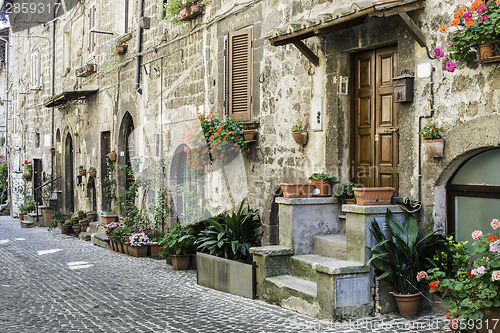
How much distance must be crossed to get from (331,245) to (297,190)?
0.84 m

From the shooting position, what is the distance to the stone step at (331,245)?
6708 mm

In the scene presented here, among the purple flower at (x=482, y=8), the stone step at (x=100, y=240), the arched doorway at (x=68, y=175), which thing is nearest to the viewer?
the purple flower at (x=482, y=8)

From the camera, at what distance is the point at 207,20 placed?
1035cm

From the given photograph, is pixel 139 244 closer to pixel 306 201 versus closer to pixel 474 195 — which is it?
pixel 306 201

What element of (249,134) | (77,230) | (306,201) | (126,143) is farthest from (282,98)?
(77,230)

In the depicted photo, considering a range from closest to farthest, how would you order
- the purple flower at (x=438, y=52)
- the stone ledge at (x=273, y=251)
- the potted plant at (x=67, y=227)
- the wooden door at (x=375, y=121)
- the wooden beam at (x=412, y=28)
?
the purple flower at (x=438, y=52)
the wooden beam at (x=412, y=28)
the wooden door at (x=375, y=121)
the stone ledge at (x=273, y=251)
the potted plant at (x=67, y=227)

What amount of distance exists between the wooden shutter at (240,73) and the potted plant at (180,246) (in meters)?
2.03

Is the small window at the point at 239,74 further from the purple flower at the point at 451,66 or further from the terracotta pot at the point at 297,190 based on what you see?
the purple flower at the point at 451,66

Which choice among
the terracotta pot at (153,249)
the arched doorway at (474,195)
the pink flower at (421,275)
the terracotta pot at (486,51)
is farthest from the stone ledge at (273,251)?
the terracotta pot at (153,249)

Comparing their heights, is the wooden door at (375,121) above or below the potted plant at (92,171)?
above

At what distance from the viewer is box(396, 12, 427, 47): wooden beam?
19.2 feet

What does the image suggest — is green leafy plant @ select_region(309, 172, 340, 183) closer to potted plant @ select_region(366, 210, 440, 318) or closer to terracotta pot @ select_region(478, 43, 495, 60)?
potted plant @ select_region(366, 210, 440, 318)

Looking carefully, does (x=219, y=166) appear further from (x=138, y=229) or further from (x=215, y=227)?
(x=138, y=229)

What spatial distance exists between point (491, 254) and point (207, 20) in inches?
276
